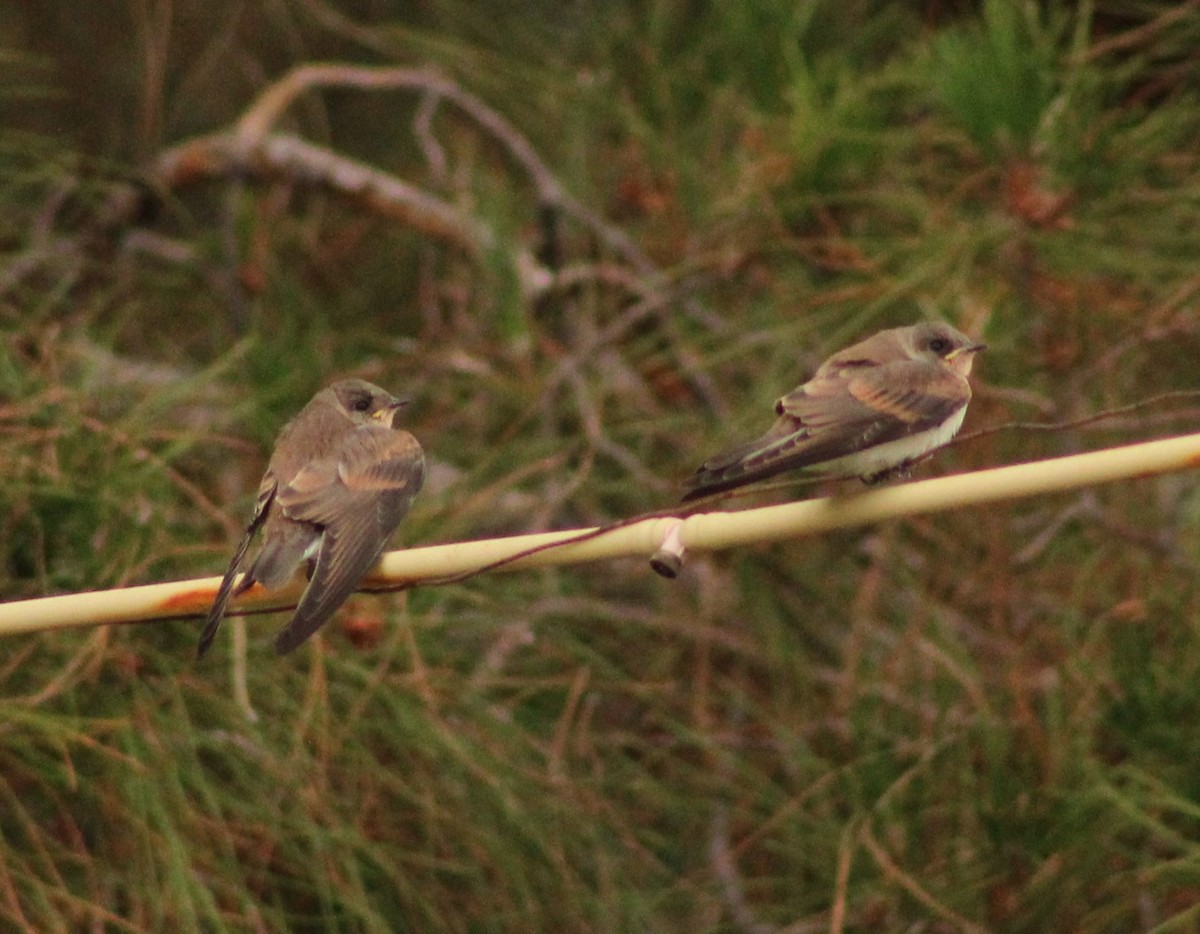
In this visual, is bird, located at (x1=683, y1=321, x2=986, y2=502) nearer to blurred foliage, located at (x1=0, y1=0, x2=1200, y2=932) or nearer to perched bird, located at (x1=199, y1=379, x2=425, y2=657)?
perched bird, located at (x1=199, y1=379, x2=425, y2=657)

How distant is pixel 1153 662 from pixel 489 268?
2.02 meters

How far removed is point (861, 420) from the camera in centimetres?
272

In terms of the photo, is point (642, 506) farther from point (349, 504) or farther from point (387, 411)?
point (349, 504)

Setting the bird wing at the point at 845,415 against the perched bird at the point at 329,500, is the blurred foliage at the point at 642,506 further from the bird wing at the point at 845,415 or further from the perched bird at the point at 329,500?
the bird wing at the point at 845,415

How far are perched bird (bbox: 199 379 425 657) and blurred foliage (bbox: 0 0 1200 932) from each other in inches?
19.0

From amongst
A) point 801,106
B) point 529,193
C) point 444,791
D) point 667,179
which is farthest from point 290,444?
point 529,193

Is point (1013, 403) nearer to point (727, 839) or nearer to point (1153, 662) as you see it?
point (1153, 662)

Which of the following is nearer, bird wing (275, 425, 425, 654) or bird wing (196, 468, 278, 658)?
bird wing (196, 468, 278, 658)

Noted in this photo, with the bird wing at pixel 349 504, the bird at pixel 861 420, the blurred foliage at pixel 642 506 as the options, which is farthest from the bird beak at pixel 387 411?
the bird at pixel 861 420

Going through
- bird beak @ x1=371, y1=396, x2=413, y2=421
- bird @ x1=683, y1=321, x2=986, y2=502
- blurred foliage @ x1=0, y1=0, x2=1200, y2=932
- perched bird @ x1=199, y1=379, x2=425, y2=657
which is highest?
bird @ x1=683, y1=321, x2=986, y2=502

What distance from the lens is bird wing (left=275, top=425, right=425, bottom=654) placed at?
2654 mm

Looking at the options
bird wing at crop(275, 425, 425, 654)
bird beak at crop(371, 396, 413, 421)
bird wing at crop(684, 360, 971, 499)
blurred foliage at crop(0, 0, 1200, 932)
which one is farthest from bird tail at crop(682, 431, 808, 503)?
blurred foliage at crop(0, 0, 1200, 932)

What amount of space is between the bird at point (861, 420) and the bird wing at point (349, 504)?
1.65ft

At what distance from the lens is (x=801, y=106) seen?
4867mm
